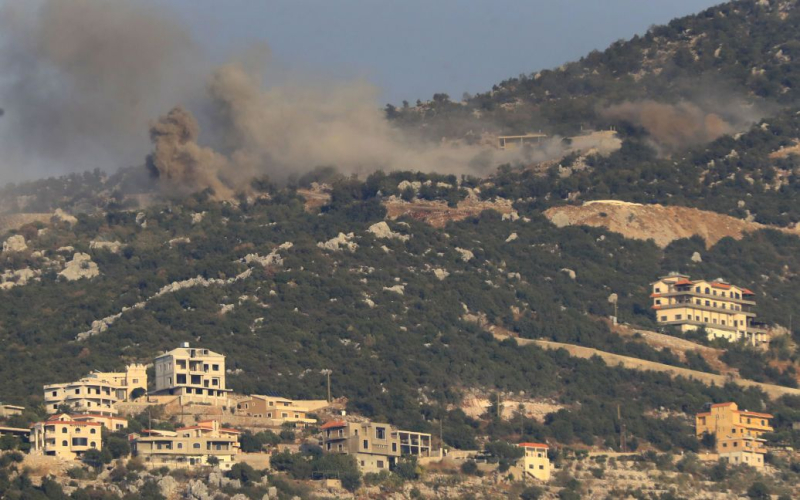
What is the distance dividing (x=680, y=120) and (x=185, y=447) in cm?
7504

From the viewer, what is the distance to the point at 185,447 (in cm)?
11438

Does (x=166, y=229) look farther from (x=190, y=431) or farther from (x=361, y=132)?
(x=190, y=431)

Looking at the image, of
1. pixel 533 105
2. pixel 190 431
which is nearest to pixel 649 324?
pixel 190 431

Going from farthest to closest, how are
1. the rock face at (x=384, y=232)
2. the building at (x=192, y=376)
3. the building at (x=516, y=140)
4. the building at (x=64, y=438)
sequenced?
the building at (x=516, y=140)
the rock face at (x=384, y=232)
the building at (x=192, y=376)
the building at (x=64, y=438)

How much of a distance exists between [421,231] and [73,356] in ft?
101

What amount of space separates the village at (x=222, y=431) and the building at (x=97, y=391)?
0.16 feet

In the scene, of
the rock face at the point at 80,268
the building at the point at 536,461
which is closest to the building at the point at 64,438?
the building at the point at 536,461

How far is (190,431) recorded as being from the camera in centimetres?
11531

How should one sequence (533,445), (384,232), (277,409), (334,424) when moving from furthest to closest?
(384,232)
(277,409)
(533,445)
(334,424)

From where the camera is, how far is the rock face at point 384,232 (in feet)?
500

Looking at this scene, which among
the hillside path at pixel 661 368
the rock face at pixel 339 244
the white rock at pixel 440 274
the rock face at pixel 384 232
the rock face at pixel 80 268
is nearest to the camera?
the hillside path at pixel 661 368

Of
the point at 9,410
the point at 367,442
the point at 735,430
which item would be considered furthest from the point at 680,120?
the point at 9,410

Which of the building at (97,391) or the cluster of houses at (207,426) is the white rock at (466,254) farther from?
the building at (97,391)

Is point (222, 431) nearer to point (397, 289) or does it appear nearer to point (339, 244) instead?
point (397, 289)
